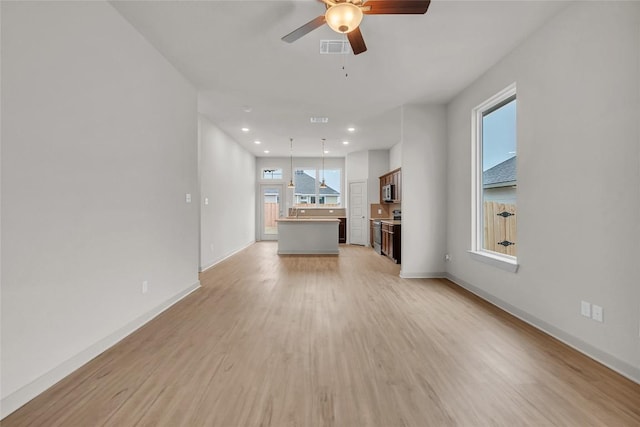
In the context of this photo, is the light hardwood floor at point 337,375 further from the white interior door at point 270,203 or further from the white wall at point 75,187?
the white interior door at point 270,203

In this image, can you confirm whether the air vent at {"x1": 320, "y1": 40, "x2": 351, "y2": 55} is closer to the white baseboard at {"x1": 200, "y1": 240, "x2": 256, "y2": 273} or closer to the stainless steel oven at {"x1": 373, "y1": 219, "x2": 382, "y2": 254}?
the white baseboard at {"x1": 200, "y1": 240, "x2": 256, "y2": 273}

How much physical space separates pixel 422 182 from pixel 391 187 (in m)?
2.84

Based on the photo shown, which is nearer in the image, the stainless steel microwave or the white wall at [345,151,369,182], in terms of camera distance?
the stainless steel microwave

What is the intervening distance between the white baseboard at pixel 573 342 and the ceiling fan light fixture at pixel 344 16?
306 cm

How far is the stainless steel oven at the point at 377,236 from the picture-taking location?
771 centimetres

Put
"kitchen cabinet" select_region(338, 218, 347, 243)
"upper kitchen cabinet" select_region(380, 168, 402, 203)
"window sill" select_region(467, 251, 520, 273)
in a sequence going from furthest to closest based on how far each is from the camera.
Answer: "kitchen cabinet" select_region(338, 218, 347, 243)
"upper kitchen cabinet" select_region(380, 168, 402, 203)
"window sill" select_region(467, 251, 520, 273)

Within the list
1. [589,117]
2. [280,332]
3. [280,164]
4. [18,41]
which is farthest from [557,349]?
[280,164]

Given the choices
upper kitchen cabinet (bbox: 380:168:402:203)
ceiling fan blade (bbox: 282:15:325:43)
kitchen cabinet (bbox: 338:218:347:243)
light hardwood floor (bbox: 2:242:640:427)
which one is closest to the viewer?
light hardwood floor (bbox: 2:242:640:427)

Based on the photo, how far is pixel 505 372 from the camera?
6.81 ft

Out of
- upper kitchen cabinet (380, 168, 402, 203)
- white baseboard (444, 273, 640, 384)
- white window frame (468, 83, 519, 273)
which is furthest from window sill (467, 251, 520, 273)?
upper kitchen cabinet (380, 168, 402, 203)

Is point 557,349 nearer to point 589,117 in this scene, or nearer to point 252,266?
point 589,117

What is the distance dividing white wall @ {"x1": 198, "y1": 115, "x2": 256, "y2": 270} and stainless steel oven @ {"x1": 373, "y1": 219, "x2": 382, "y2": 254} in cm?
378

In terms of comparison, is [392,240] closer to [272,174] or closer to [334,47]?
[334,47]

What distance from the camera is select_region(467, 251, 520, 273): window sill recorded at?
125 inches
